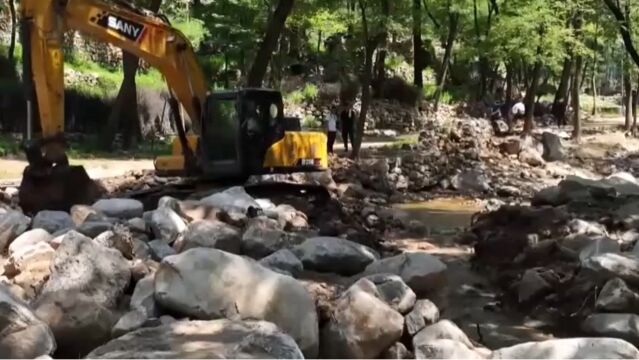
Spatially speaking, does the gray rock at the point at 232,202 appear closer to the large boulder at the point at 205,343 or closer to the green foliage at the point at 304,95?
the large boulder at the point at 205,343

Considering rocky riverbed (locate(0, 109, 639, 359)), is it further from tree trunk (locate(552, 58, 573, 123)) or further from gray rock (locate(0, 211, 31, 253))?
tree trunk (locate(552, 58, 573, 123))

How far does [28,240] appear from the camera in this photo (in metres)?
9.74

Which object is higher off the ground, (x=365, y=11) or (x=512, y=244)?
(x=365, y=11)

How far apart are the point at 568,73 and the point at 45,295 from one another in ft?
124

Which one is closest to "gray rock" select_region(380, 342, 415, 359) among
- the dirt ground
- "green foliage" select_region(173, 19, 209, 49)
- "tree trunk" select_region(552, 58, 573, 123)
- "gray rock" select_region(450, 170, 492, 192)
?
the dirt ground

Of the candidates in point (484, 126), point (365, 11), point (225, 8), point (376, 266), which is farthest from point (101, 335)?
point (225, 8)

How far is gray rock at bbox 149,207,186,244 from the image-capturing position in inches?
413

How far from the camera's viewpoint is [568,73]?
4206 centimetres

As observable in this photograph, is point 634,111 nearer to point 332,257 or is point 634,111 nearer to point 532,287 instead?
point 532,287

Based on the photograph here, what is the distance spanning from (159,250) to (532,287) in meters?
4.27

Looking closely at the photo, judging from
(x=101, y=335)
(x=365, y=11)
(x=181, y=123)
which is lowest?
(x=101, y=335)

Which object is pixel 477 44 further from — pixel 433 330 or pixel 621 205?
pixel 433 330

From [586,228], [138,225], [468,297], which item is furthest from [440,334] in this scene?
[586,228]

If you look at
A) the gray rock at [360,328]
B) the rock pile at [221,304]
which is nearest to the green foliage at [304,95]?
the rock pile at [221,304]
